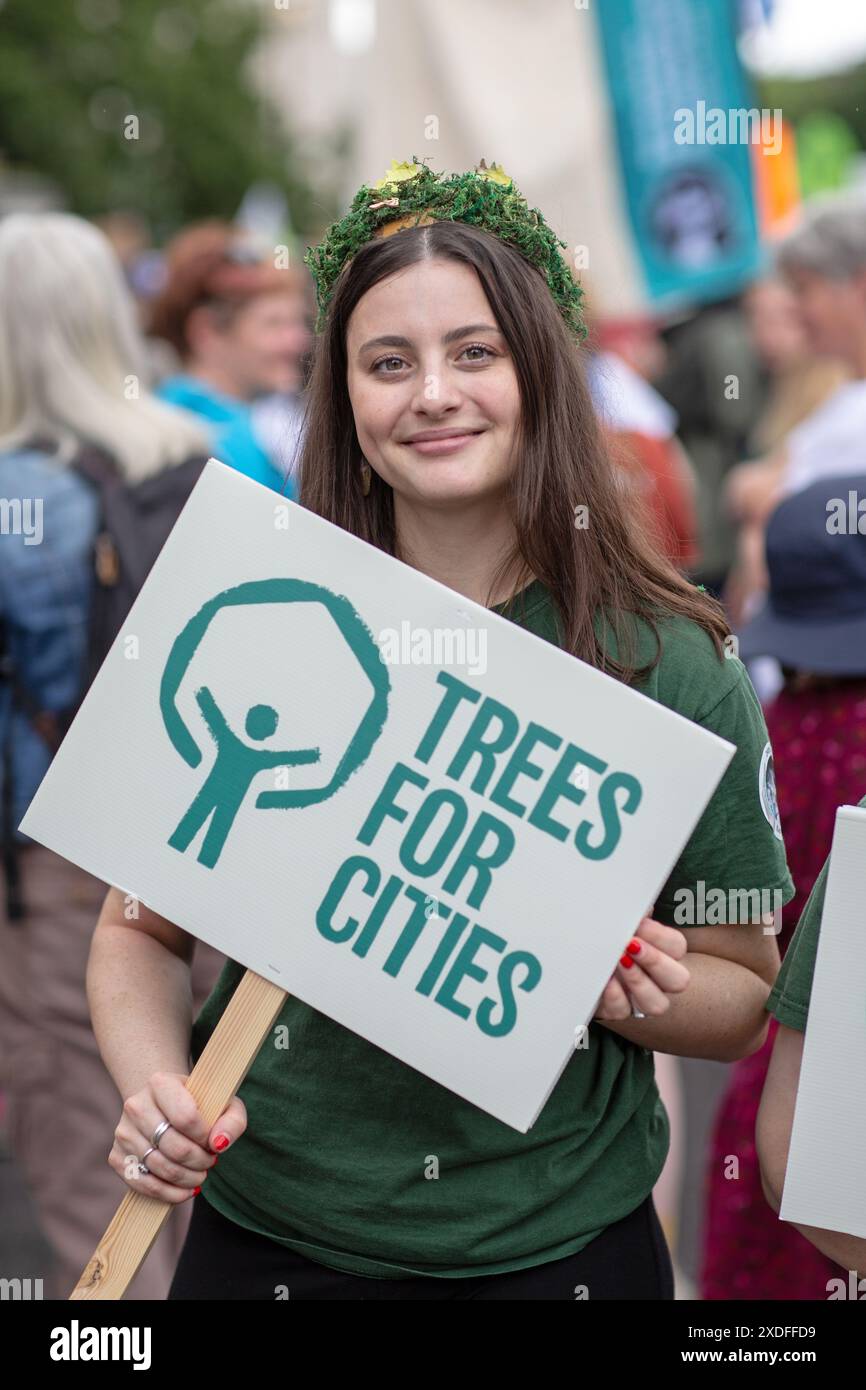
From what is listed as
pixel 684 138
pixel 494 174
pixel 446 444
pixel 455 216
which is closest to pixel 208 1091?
pixel 446 444

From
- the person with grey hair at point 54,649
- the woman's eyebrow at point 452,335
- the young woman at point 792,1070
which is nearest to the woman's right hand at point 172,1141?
the young woman at point 792,1070

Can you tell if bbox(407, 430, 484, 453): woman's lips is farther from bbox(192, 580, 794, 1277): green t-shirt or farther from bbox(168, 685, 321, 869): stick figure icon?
bbox(168, 685, 321, 869): stick figure icon

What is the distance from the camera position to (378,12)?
7922 millimetres

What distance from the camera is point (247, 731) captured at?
1.92 metres

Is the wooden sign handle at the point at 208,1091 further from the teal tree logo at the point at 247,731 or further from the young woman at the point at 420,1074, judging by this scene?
the teal tree logo at the point at 247,731

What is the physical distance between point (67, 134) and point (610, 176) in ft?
38.5

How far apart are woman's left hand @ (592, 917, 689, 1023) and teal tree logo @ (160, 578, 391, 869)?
35 cm

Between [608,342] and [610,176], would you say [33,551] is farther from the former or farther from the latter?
[610,176]

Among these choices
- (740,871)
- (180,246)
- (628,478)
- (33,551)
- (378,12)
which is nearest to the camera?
(740,871)

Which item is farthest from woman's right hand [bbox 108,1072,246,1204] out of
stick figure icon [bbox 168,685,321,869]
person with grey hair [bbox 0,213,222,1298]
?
person with grey hair [bbox 0,213,222,1298]

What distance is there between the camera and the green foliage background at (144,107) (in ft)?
58.4

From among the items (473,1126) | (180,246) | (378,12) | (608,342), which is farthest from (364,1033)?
(378,12)

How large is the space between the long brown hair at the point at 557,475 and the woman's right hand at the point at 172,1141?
655 mm

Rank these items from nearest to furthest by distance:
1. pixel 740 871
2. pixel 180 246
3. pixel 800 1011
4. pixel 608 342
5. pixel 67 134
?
pixel 800 1011, pixel 740 871, pixel 180 246, pixel 608 342, pixel 67 134
